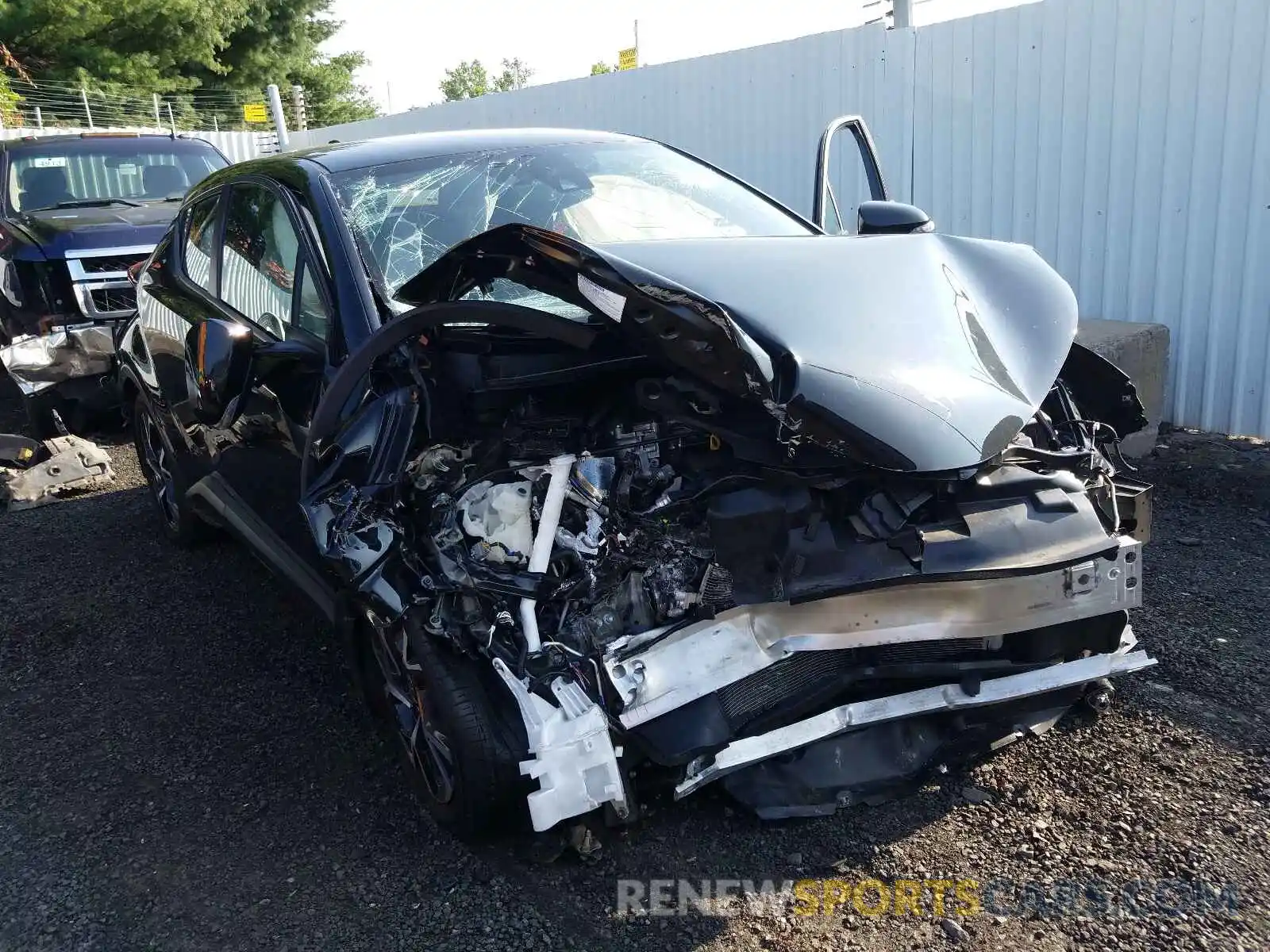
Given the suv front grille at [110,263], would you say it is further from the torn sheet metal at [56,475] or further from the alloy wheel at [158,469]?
the alloy wheel at [158,469]

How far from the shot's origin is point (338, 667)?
380 centimetres

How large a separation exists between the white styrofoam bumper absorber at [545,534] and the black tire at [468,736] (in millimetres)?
186

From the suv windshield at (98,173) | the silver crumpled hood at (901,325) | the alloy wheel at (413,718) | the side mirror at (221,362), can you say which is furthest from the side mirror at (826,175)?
the suv windshield at (98,173)

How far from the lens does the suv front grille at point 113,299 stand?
23.5 feet

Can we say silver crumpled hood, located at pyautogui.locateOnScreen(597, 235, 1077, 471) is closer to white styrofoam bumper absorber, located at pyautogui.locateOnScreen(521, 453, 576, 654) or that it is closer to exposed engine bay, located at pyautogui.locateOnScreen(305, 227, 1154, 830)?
exposed engine bay, located at pyautogui.locateOnScreen(305, 227, 1154, 830)

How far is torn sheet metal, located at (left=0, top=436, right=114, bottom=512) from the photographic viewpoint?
19.9ft

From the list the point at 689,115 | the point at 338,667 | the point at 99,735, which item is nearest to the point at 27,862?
the point at 99,735

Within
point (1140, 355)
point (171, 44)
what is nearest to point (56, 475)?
point (1140, 355)

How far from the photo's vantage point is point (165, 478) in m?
5.21

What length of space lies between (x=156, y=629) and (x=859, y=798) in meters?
3.07

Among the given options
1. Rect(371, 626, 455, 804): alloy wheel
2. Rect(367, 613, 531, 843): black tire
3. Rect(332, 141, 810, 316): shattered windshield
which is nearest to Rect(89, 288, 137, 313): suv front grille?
Rect(332, 141, 810, 316): shattered windshield

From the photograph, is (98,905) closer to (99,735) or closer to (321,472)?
(99,735)

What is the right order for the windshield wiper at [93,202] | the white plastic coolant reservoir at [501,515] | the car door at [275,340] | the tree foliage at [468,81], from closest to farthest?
the white plastic coolant reservoir at [501,515] → the car door at [275,340] → the windshield wiper at [93,202] → the tree foliage at [468,81]

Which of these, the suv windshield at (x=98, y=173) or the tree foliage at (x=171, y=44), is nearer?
the suv windshield at (x=98, y=173)
